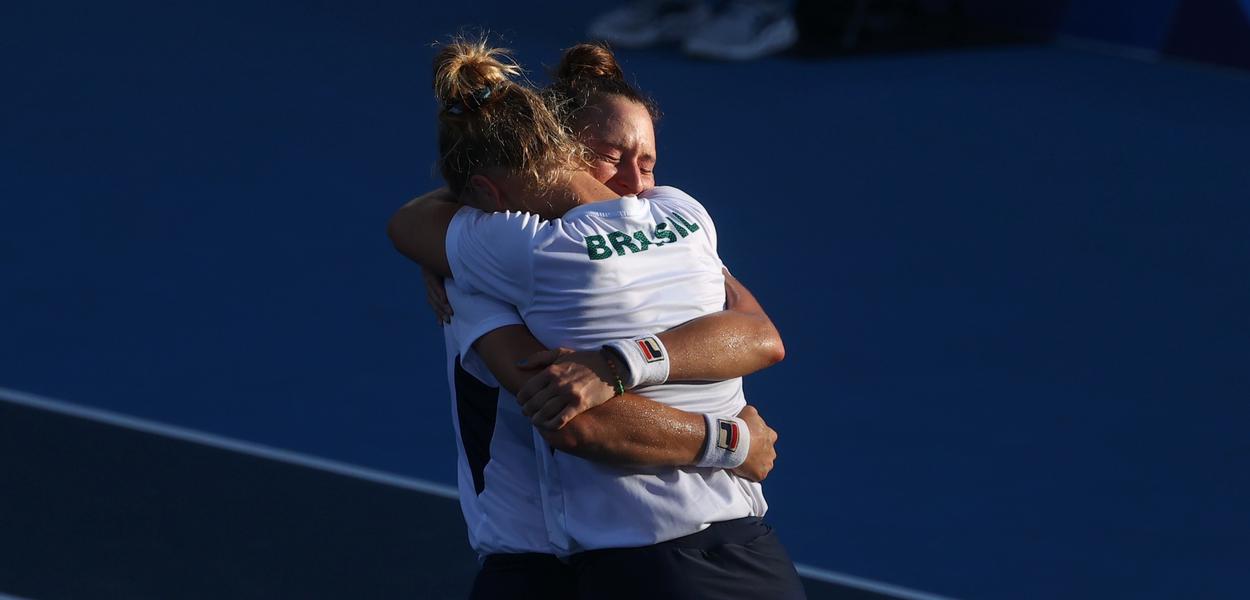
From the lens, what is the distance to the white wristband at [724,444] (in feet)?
7.52

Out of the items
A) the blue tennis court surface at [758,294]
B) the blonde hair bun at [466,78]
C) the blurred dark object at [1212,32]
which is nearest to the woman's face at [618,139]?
the blonde hair bun at [466,78]

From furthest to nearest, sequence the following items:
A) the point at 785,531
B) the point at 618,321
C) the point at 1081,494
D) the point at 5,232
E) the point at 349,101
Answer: the point at 349,101
the point at 5,232
the point at 1081,494
the point at 785,531
the point at 618,321

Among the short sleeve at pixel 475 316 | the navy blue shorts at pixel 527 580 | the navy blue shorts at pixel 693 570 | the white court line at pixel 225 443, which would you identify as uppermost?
the short sleeve at pixel 475 316

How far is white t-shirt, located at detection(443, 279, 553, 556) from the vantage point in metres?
2.36

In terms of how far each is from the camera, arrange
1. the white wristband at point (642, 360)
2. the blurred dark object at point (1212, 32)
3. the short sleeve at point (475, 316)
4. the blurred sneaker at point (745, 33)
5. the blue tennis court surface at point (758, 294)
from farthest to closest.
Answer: the blurred dark object at point (1212, 32) → the blurred sneaker at point (745, 33) → the blue tennis court surface at point (758, 294) → the short sleeve at point (475, 316) → the white wristband at point (642, 360)

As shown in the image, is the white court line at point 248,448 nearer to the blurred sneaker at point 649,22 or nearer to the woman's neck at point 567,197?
the woman's neck at point 567,197

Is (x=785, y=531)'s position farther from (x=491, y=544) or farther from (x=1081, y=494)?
(x=491, y=544)

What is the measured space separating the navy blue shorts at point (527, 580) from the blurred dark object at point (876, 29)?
8.24 meters

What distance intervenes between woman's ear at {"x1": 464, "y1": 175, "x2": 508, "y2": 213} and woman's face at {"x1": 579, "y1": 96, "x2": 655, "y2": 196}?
8.4 inches

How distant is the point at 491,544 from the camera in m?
2.40

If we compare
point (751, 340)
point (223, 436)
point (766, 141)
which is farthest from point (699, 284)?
point (766, 141)

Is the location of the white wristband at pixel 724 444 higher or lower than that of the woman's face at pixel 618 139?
lower

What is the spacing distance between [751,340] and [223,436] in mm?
2649

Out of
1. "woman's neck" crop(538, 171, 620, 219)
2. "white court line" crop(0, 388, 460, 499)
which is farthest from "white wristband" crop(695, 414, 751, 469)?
"white court line" crop(0, 388, 460, 499)
